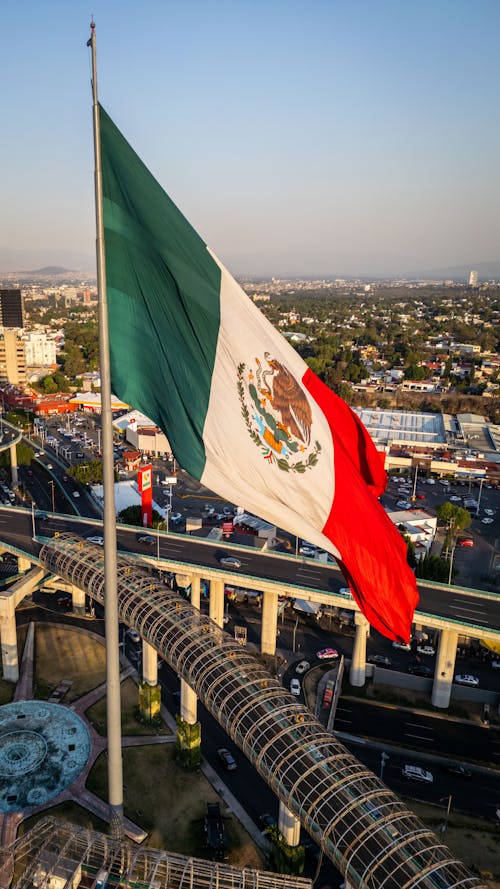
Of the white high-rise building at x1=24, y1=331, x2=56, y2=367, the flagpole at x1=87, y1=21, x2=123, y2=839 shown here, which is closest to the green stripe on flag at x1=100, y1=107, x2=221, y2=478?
the flagpole at x1=87, y1=21, x2=123, y2=839

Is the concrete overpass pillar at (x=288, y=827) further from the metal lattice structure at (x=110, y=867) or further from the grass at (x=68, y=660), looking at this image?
the grass at (x=68, y=660)

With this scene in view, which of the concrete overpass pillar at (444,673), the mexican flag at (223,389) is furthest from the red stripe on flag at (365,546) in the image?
the concrete overpass pillar at (444,673)

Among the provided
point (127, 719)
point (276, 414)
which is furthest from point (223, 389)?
point (127, 719)

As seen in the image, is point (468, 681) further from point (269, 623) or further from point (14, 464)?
point (14, 464)

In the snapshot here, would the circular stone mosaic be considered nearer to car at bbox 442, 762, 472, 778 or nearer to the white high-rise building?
car at bbox 442, 762, 472, 778

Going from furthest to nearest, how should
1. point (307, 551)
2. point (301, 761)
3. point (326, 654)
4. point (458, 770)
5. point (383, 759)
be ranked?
point (307, 551) → point (326, 654) → point (458, 770) → point (383, 759) → point (301, 761)

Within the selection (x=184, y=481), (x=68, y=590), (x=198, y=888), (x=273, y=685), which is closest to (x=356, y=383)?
(x=184, y=481)

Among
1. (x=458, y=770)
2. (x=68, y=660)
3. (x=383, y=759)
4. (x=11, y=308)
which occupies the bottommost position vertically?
(x=458, y=770)
